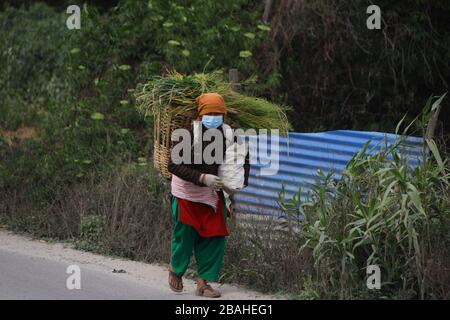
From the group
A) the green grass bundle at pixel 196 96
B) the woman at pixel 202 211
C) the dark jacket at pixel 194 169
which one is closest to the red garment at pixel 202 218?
the woman at pixel 202 211

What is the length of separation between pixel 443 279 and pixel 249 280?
178 centimetres

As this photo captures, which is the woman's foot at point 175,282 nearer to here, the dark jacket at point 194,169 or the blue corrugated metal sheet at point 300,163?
the dark jacket at point 194,169

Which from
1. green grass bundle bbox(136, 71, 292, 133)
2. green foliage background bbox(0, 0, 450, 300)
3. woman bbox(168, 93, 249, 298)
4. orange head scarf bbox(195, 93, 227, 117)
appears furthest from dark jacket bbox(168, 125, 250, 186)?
green foliage background bbox(0, 0, 450, 300)

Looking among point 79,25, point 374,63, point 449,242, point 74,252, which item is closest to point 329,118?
point 374,63

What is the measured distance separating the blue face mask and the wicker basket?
1.18 feet

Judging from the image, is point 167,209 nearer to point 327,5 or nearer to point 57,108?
point 57,108

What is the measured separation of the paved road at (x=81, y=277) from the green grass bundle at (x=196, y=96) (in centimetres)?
147

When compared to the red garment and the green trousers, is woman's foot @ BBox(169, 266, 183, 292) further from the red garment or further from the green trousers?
the red garment

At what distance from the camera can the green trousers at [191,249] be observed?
296 inches

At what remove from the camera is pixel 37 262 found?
28.8 ft

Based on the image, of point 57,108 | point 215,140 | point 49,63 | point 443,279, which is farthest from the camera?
point 49,63

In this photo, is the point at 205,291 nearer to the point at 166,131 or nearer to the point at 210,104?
the point at 166,131

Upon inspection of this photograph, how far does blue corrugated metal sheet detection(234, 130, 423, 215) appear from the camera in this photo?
328 inches

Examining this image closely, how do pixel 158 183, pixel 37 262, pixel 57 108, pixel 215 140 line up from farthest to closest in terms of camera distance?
pixel 57 108 < pixel 158 183 < pixel 37 262 < pixel 215 140
